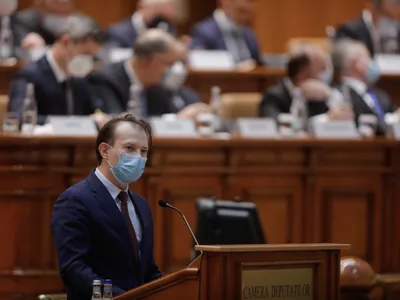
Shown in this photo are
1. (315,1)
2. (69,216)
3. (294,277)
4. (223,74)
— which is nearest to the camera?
(294,277)

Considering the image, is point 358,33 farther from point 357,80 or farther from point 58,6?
point 58,6

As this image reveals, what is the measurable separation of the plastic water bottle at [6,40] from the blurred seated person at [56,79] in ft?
4.65

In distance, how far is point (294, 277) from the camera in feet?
11.0

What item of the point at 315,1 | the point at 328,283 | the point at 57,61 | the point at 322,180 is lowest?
the point at 328,283

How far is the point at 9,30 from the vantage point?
830cm

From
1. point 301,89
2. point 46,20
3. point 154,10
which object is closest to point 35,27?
point 46,20

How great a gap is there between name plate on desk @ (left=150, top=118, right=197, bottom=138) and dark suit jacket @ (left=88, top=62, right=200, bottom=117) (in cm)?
65

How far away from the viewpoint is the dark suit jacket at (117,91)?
6957 millimetres

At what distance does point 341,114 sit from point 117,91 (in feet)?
5.13

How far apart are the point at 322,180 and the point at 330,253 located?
3.25 meters

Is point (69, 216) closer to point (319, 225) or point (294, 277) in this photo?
point (294, 277)

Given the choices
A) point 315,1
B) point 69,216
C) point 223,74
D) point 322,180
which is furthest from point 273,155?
point 315,1

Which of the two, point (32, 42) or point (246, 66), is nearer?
point (32, 42)

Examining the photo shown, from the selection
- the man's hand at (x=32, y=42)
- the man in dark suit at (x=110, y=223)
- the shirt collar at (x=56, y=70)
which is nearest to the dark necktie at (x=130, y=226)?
the man in dark suit at (x=110, y=223)
